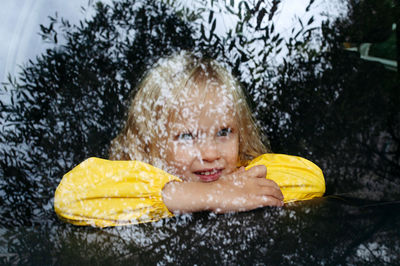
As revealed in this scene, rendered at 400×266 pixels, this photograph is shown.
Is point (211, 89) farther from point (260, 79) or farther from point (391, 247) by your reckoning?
point (391, 247)

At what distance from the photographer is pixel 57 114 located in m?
0.94

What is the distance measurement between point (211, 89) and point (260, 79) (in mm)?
172

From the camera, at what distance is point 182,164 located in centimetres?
105

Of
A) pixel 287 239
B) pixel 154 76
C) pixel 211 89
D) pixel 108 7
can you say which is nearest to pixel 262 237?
pixel 287 239

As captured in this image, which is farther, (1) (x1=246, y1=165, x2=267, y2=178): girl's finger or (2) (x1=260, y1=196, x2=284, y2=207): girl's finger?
(1) (x1=246, y1=165, x2=267, y2=178): girl's finger

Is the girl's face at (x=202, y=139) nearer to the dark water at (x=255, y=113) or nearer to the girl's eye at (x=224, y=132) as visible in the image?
the girl's eye at (x=224, y=132)

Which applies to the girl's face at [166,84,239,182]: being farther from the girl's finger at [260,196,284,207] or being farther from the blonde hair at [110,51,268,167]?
the girl's finger at [260,196,284,207]

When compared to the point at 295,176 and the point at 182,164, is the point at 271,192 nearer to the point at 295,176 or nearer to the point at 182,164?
the point at 295,176

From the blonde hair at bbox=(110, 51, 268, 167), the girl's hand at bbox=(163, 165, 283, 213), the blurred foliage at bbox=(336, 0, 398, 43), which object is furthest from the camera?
the blonde hair at bbox=(110, 51, 268, 167)

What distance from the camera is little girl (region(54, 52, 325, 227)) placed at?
837 mm

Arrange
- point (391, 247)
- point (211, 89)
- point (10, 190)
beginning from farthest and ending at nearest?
point (211, 89) < point (10, 190) < point (391, 247)

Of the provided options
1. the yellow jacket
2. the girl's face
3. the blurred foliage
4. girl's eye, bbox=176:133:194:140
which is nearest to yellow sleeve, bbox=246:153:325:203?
the yellow jacket

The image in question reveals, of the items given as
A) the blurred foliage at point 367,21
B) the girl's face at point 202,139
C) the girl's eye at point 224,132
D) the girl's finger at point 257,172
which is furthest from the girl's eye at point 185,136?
the blurred foliage at point 367,21

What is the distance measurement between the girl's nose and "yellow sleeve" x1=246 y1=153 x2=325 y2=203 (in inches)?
7.5
